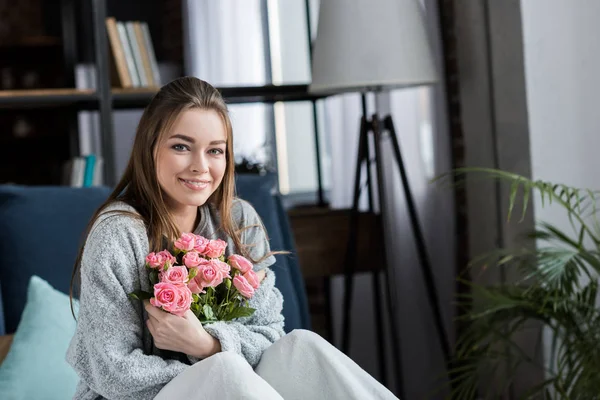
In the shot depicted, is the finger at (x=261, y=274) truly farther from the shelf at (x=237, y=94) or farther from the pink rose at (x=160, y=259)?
the shelf at (x=237, y=94)

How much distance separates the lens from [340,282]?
12.3 feet

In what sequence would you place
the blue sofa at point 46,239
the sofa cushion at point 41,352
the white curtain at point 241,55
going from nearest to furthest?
the sofa cushion at point 41,352, the blue sofa at point 46,239, the white curtain at point 241,55

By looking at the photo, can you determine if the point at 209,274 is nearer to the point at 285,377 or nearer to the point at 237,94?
the point at 285,377

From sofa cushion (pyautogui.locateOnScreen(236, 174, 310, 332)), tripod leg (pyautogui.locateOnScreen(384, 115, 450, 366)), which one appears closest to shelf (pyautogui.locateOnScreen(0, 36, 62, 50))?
tripod leg (pyautogui.locateOnScreen(384, 115, 450, 366))

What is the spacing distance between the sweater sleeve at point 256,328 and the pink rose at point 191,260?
13cm

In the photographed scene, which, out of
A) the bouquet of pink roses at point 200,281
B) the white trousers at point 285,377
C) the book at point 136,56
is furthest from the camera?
the book at point 136,56

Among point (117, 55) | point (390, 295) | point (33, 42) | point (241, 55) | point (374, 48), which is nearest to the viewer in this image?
point (374, 48)

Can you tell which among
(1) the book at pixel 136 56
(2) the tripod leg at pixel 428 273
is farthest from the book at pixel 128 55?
(2) the tripod leg at pixel 428 273

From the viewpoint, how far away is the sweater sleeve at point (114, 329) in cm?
169

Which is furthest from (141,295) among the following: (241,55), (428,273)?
(241,55)

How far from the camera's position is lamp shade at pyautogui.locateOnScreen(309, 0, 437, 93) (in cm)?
290

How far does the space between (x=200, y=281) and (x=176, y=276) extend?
7 cm

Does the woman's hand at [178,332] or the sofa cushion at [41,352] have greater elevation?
the woman's hand at [178,332]

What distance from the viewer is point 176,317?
1.68m
